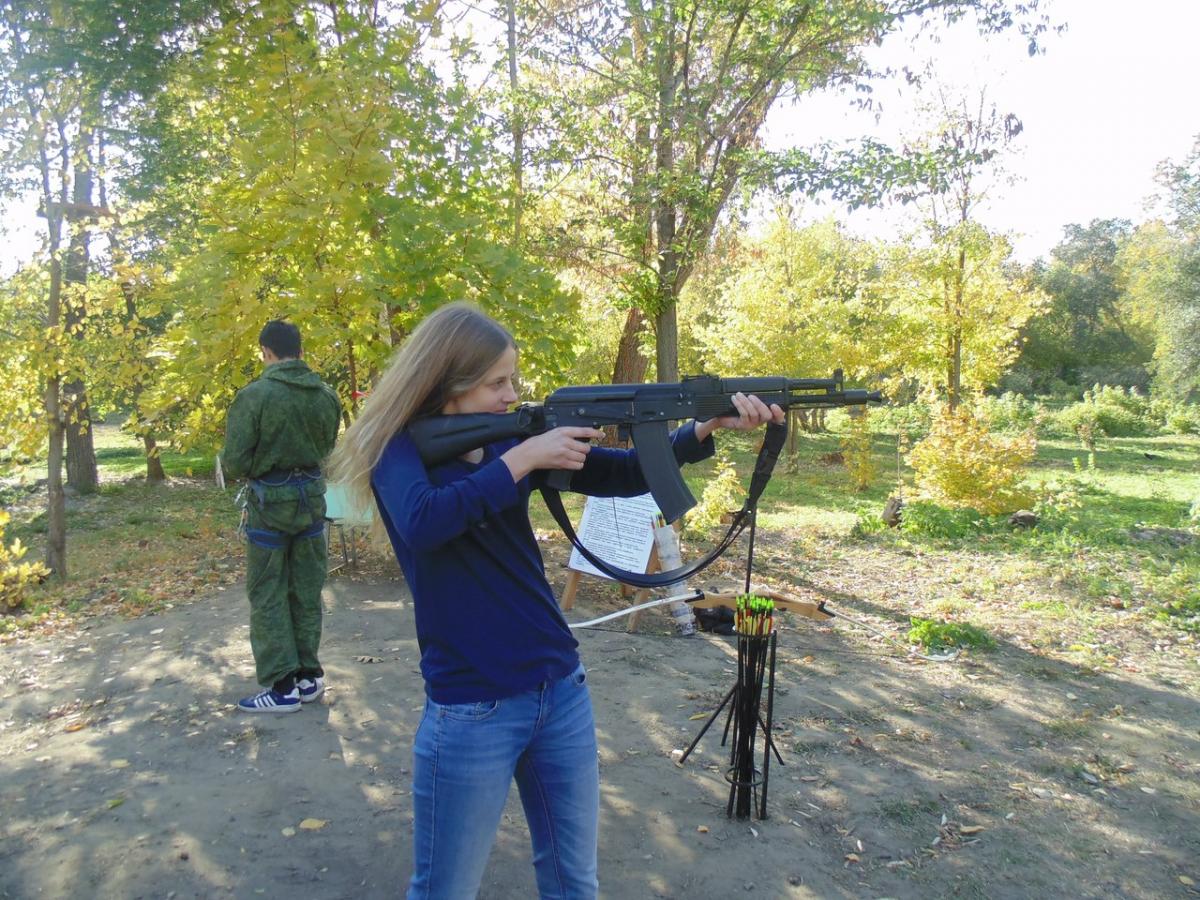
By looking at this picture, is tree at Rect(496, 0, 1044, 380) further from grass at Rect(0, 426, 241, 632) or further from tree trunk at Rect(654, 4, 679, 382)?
grass at Rect(0, 426, 241, 632)

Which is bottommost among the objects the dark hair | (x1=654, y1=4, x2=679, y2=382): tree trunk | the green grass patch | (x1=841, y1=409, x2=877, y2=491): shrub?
the green grass patch

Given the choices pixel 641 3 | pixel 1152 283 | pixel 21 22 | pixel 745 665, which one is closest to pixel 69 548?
pixel 21 22

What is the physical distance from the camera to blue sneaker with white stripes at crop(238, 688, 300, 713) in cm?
532

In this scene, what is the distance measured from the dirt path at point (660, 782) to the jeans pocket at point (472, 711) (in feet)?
6.12

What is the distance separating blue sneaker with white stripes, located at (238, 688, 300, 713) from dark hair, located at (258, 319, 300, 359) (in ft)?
7.26

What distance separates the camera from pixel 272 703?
5.34m

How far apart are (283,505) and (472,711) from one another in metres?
3.52

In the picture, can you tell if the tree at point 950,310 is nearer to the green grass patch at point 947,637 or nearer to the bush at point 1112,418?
the bush at point 1112,418

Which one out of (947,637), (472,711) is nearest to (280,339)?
(472,711)

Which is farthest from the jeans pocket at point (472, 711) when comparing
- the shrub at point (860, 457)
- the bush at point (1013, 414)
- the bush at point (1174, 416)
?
the bush at point (1174, 416)

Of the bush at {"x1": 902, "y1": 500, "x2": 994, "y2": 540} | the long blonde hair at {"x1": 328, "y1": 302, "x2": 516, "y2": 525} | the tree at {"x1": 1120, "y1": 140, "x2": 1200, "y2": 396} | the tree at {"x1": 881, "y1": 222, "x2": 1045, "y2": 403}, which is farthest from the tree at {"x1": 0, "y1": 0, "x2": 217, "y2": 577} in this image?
the tree at {"x1": 1120, "y1": 140, "x2": 1200, "y2": 396}

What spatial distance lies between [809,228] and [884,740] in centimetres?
2025

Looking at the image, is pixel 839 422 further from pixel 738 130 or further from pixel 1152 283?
pixel 738 130

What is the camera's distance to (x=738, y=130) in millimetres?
10484
